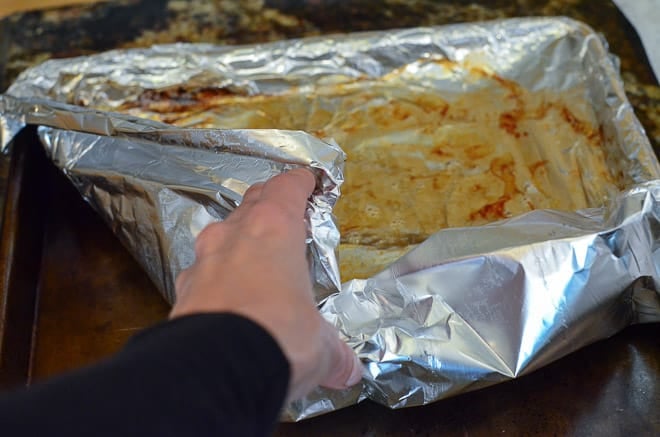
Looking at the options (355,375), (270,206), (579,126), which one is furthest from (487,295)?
(579,126)

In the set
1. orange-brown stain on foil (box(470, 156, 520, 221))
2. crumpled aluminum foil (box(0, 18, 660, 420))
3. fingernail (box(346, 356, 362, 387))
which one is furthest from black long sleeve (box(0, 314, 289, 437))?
orange-brown stain on foil (box(470, 156, 520, 221))

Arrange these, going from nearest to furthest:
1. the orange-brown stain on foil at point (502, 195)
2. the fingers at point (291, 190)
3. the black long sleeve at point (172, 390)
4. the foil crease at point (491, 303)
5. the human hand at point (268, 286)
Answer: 1. the black long sleeve at point (172, 390)
2. the human hand at point (268, 286)
3. the fingers at point (291, 190)
4. the foil crease at point (491, 303)
5. the orange-brown stain on foil at point (502, 195)

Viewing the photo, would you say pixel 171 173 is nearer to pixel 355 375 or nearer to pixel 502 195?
pixel 355 375

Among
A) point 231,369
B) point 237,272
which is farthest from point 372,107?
point 231,369

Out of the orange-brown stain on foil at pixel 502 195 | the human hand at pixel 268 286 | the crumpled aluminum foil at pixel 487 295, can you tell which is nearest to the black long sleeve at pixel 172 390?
the human hand at pixel 268 286

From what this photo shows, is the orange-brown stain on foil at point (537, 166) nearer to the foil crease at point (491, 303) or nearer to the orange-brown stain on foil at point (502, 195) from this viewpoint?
the orange-brown stain on foil at point (502, 195)

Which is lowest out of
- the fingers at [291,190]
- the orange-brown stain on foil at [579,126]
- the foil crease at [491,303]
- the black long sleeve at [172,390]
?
the foil crease at [491,303]

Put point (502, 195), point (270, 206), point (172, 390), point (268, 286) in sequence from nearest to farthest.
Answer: point (172, 390)
point (268, 286)
point (270, 206)
point (502, 195)

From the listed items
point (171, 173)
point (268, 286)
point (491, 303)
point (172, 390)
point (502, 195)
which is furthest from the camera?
point (502, 195)
